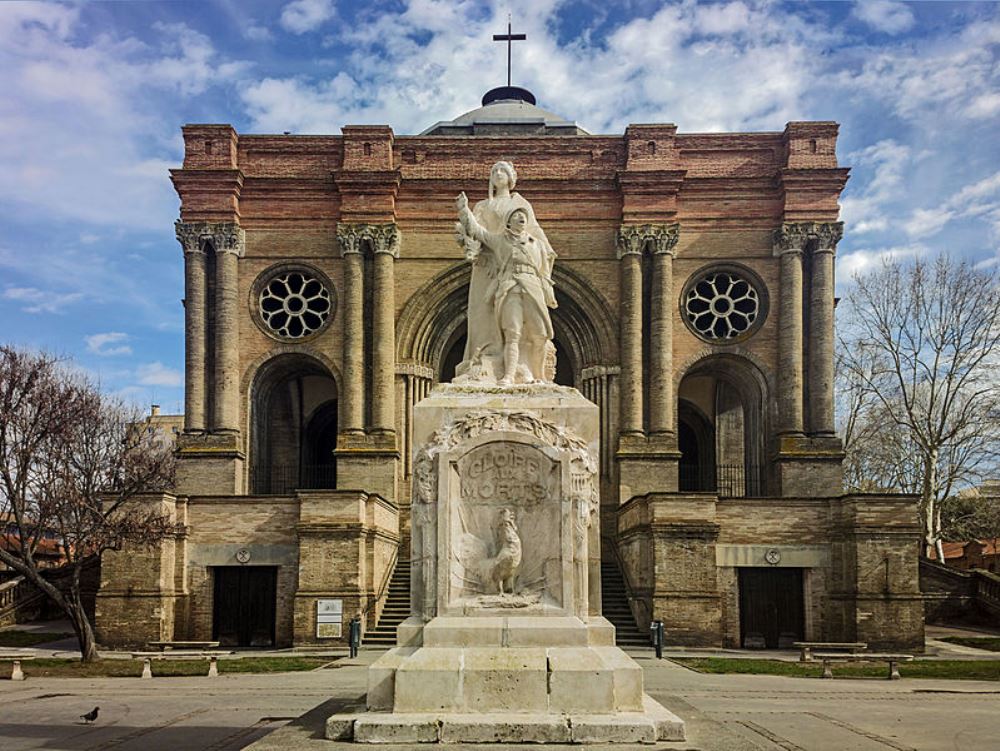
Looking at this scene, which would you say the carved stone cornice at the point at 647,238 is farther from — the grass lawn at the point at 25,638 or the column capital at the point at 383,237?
the grass lawn at the point at 25,638

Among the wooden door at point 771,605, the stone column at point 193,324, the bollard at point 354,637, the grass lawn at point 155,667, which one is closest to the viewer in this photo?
the grass lawn at point 155,667

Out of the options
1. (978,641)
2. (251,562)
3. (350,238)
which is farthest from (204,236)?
(978,641)

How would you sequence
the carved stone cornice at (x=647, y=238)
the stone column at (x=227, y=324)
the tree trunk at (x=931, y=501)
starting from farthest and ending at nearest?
the tree trunk at (x=931, y=501), the carved stone cornice at (x=647, y=238), the stone column at (x=227, y=324)

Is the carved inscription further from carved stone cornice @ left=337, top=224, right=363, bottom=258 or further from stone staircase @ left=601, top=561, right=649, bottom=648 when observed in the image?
carved stone cornice @ left=337, top=224, right=363, bottom=258

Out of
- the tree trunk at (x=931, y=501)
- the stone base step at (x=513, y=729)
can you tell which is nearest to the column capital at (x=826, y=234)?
the tree trunk at (x=931, y=501)

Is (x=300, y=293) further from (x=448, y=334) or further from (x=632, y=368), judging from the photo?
(x=632, y=368)

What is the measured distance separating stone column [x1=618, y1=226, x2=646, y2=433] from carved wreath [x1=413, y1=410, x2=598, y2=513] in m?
21.2

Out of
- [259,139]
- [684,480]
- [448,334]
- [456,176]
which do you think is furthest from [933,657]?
[259,139]

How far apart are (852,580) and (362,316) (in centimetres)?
1541

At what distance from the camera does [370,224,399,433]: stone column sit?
1206 inches

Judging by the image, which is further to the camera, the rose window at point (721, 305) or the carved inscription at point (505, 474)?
the rose window at point (721, 305)

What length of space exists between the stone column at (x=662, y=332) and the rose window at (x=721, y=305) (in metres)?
1.07

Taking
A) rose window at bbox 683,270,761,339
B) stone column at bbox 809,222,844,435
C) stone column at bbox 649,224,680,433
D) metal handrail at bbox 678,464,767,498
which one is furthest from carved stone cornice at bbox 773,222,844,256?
metal handrail at bbox 678,464,767,498

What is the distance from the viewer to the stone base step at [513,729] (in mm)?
8070
